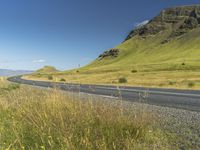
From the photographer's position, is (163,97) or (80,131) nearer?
(80,131)

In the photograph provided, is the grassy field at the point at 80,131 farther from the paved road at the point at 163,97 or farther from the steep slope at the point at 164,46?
the steep slope at the point at 164,46

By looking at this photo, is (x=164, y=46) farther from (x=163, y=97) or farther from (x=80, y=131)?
(x=80, y=131)

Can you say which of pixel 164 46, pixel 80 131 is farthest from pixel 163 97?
pixel 164 46

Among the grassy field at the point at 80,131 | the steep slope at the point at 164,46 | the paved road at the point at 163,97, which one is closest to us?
the grassy field at the point at 80,131

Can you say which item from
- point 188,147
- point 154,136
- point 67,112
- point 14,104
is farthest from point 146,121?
point 14,104

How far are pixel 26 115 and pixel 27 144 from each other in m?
1.50

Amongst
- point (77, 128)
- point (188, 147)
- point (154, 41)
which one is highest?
point (154, 41)

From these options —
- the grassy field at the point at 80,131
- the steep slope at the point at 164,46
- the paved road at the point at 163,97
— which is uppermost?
the steep slope at the point at 164,46

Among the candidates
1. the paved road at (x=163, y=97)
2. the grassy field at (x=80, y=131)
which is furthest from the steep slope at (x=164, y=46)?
the grassy field at (x=80, y=131)

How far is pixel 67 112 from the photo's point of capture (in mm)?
6625

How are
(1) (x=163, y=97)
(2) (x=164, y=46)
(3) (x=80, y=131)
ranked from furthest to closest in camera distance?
1. (2) (x=164, y=46)
2. (1) (x=163, y=97)
3. (3) (x=80, y=131)

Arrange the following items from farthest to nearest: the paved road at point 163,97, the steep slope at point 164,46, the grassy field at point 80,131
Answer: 1. the steep slope at point 164,46
2. the paved road at point 163,97
3. the grassy field at point 80,131

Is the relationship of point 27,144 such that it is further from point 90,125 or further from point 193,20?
point 193,20

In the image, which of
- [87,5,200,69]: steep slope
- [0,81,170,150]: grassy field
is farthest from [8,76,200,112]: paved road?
[87,5,200,69]: steep slope
